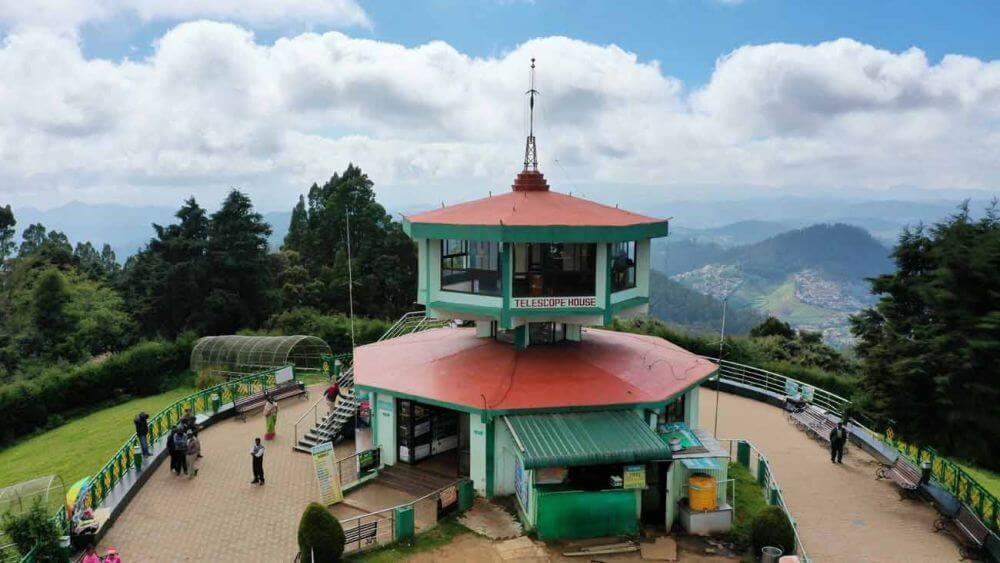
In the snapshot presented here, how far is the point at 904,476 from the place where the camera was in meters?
21.6

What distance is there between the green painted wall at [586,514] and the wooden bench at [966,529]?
356 inches

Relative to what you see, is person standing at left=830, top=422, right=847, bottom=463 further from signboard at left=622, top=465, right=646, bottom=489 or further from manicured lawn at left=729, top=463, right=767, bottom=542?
signboard at left=622, top=465, right=646, bottom=489

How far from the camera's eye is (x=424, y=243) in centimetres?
2286

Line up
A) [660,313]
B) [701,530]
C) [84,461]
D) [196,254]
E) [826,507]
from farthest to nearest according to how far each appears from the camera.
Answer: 1. [660,313]
2. [196,254]
3. [84,461]
4. [826,507]
5. [701,530]

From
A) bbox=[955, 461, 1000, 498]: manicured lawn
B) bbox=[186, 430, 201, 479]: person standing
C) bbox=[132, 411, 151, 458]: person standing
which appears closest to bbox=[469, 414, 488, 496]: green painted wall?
bbox=[186, 430, 201, 479]: person standing

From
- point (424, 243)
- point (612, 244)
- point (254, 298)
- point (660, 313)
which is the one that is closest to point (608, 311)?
point (612, 244)

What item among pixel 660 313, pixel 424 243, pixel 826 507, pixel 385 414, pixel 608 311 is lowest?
pixel 660 313

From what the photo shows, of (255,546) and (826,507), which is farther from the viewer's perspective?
(826,507)

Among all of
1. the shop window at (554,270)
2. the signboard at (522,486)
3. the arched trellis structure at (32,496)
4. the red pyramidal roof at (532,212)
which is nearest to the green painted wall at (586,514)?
→ the signboard at (522,486)

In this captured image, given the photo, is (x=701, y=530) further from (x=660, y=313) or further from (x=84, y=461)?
(x=660, y=313)

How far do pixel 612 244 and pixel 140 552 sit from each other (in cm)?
1617

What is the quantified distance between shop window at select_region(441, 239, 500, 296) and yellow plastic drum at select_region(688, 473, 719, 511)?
27.5 feet

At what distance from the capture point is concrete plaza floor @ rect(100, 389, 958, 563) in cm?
1702

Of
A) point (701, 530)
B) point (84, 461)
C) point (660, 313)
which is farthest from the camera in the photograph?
point (660, 313)
